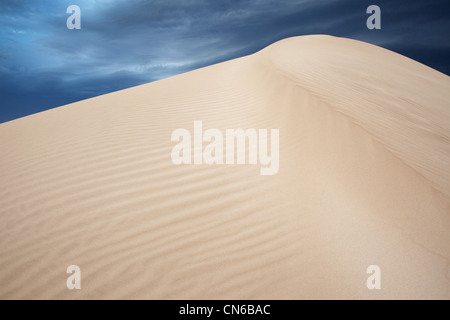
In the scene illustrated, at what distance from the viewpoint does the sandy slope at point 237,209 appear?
226 centimetres

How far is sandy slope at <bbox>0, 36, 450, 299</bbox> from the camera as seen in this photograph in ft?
7.42

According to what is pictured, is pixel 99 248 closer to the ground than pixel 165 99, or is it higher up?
closer to the ground

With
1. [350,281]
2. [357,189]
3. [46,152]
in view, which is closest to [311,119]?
[357,189]

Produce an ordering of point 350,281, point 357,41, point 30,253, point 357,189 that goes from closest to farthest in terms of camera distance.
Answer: point 350,281, point 30,253, point 357,189, point 357,41

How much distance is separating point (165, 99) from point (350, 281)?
18.2 feet

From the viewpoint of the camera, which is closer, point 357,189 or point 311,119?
point 357,189

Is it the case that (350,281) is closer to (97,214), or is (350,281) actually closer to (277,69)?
(97,214)

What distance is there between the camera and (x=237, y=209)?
2.96 metres

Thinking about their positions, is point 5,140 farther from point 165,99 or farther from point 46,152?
point 165,99

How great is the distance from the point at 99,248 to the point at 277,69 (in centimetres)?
626

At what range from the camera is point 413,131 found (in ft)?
15.3
